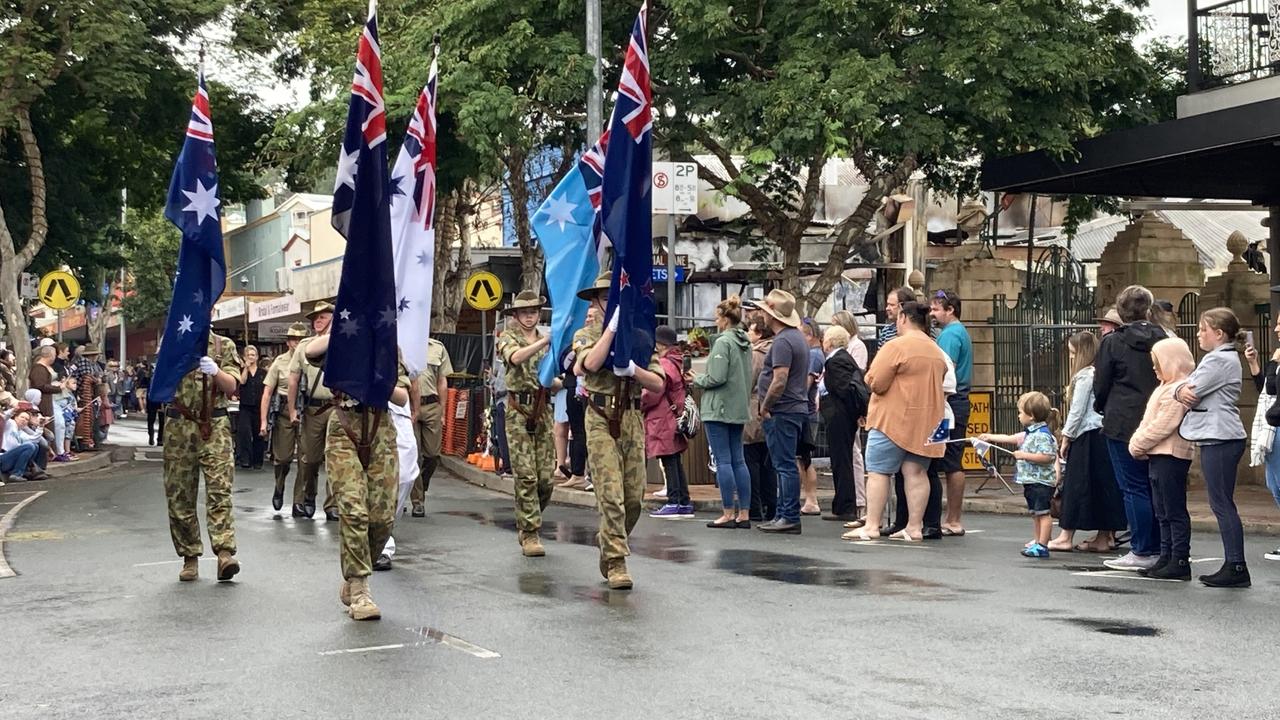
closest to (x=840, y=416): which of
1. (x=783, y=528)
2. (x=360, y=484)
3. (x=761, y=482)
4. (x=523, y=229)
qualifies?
(x=761, y=482)

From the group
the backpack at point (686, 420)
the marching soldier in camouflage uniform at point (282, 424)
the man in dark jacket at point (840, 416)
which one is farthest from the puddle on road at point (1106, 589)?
the marching soldier in camouflage uniform at point (282, 424)

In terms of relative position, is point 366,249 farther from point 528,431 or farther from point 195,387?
point 528,431

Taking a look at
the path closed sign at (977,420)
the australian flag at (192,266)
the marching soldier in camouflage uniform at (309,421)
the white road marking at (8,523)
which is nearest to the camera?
the australian flag at (192,266)

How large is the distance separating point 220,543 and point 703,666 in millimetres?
4338

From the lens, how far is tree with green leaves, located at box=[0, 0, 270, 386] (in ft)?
87.7

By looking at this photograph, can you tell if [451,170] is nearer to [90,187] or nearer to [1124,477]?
[90,187]

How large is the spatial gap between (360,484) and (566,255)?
4001 millimetres

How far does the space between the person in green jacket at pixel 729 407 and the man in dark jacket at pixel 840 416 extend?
76cm

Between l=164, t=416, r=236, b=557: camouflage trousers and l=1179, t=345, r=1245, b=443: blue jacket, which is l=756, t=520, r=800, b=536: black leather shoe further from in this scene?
l=164, t=416, r=236, b=557: camouflage trousers

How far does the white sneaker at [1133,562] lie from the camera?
35.7ft

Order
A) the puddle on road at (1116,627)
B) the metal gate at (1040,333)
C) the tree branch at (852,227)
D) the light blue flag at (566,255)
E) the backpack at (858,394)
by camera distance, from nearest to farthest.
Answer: the puddle on road at (1116,627)
the light blue flag at (566,255)
the backpack at (858,394)
the metal gate at (1040,333)
the tree branch at (852,227)

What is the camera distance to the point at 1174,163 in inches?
695

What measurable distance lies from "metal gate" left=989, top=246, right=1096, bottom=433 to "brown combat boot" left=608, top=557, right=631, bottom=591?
978cm

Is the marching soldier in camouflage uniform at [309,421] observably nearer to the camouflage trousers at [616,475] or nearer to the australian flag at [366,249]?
the camouflage trousers at [616,475]
